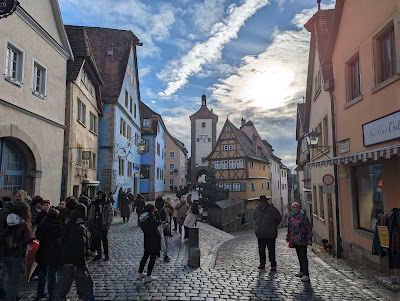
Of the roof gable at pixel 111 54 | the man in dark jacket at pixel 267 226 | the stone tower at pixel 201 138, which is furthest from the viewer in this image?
the stone tower at pixel 201 138

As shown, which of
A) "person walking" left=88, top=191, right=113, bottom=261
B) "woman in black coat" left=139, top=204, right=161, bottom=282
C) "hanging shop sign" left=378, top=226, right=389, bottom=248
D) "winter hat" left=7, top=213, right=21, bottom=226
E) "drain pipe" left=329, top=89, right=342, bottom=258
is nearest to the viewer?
"winter hat" left=7, top=213, right=21, bottom=226

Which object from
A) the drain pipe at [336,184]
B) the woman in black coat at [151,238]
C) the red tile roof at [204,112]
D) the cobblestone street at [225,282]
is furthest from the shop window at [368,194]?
the red tile roof at [204,112]

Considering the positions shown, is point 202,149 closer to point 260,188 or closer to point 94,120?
point 260,188

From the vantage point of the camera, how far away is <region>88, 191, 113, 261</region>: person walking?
7.96 metres

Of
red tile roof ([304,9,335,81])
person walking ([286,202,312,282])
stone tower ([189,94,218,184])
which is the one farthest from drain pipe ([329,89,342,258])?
stone tower ([189,94,218,184])

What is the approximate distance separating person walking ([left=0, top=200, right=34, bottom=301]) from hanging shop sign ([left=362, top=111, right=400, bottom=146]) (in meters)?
7.70

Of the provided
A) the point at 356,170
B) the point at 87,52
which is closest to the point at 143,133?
the point at 87,52

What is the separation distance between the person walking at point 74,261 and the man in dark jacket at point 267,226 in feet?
14.5

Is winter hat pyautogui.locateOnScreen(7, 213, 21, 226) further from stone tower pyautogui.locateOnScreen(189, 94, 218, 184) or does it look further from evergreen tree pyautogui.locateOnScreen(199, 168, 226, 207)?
stone tower pyautogui.locateOnScreen(189, 94, 218, 184)

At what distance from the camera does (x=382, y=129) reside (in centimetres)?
796

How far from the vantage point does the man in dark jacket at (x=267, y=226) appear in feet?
Result: 25.5

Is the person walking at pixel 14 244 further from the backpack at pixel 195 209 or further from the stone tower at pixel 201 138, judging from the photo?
the stone tower at pixel 201 138

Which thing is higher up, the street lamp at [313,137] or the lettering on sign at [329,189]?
the street lamp at [313,137]

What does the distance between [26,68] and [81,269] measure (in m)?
8.20
